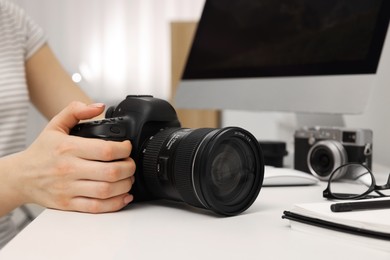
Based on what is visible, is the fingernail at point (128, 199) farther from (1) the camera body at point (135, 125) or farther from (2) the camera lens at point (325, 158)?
(2) the camera lens at point (325, 158)

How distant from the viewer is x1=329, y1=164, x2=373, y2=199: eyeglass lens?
2.11 feet

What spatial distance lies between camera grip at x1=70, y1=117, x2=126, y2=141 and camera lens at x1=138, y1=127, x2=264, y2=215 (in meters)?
0.03

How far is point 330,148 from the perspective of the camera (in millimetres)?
708

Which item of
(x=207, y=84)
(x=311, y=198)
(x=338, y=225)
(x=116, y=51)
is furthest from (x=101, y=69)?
(x=338, y=225)

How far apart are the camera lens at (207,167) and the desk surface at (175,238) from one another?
18mm

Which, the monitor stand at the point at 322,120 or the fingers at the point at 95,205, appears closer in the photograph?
the fingers at the point at 95,205

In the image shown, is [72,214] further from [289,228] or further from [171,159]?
[289,228]

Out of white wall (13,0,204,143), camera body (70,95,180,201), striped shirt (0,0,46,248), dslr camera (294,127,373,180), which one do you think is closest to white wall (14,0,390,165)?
white wall (13,0,204,143)

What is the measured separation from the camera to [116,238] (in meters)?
0.41

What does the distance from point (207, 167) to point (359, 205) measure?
0.14m

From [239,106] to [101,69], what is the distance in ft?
6.48

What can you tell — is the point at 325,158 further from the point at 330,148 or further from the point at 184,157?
the point at 184,157

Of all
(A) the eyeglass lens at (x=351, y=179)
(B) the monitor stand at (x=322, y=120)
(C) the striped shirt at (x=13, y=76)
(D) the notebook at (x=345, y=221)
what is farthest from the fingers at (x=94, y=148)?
Answer: (B) the monitor stand at (x=322, y=120)

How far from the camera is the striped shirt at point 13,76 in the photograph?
915 mm
